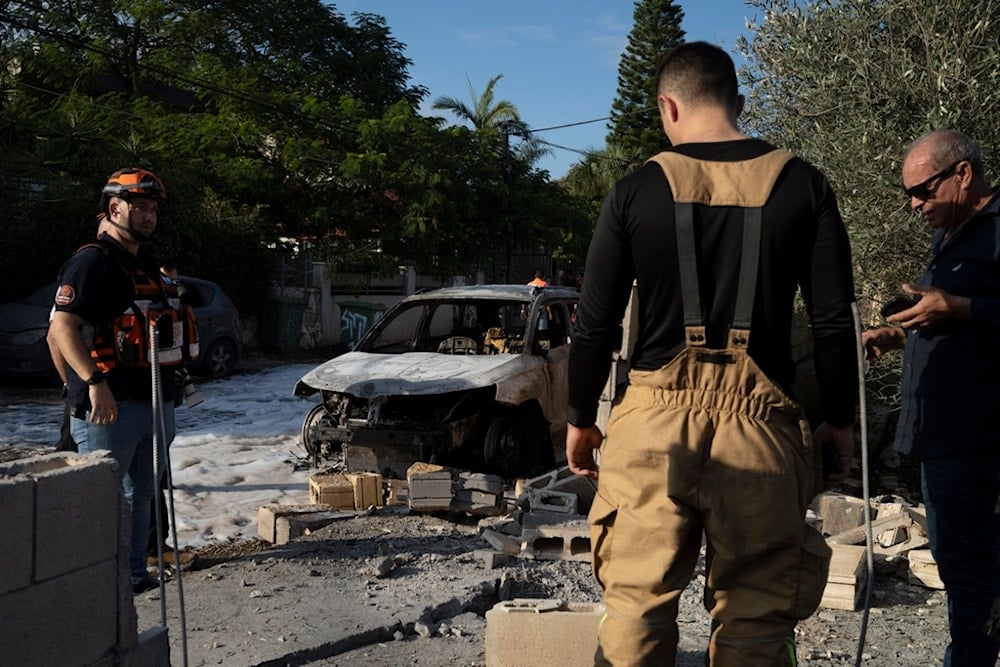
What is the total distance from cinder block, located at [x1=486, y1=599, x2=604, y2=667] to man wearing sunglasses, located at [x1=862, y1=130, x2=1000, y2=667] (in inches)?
49.8

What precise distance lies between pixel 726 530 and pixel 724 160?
0.94 meters

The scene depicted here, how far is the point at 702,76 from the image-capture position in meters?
2.54

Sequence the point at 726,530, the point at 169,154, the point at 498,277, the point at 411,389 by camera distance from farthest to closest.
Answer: the point at 498,277 < the point at 169,154 < the point at 411,389 < the point at 726,530

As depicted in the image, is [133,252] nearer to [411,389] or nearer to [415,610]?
[415,610]

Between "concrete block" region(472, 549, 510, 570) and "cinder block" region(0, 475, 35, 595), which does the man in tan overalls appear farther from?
"concrete block" region(472, 549, 510, 570)

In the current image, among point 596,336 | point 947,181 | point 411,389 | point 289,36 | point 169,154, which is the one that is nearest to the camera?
Result: point 596,336

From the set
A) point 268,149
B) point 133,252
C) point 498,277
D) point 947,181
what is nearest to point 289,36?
point 268,149

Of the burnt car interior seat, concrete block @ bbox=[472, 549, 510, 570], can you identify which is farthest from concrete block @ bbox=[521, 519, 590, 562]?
the burnt car interior seat

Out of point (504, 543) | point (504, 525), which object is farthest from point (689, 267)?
point (504, 525)

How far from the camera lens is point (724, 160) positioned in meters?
2.44

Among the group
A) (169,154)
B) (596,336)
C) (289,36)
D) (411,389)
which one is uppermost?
(289,36)

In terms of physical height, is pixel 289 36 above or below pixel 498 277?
above

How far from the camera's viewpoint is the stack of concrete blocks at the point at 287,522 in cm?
605

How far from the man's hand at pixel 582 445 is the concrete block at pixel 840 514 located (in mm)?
3687
